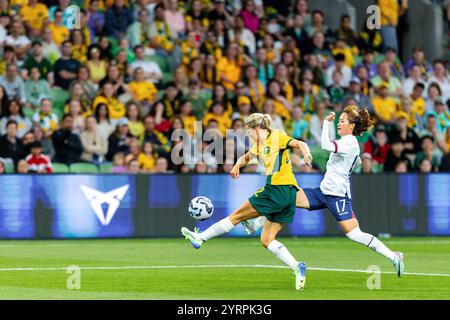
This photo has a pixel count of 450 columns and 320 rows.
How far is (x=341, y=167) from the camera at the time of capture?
615 inches

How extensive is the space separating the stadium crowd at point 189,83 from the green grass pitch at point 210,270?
2250 millimetres

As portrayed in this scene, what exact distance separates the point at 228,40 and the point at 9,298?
1539 centimetres

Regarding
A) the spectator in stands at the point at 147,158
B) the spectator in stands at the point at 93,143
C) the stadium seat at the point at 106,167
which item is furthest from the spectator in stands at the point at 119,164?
the spectator in stands at the point at 93,143

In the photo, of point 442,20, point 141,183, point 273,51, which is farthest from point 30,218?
point 442,20

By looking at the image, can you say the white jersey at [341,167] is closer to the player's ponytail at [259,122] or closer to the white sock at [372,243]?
the white sock at [372,243]

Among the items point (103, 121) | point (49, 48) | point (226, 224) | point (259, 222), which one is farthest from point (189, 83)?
point (226, 224)

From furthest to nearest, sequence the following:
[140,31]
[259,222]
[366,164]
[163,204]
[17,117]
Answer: [140,31] < [366,164] < [17,117] < [163,204] < [259,222]

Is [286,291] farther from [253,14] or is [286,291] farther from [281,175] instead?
[253,14]

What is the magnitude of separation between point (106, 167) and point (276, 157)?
9.75 meters

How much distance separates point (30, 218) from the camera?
22953 mm

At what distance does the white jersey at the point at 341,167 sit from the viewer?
15531 millimetres

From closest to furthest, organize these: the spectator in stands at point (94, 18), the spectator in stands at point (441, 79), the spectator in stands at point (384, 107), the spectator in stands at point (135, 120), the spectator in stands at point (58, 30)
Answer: the spectator in stands at point (135, 120)
the spectator in stands at point (58, 30)
the spectator in stands at point (94, 18)
the spectator in stands at point (384, 107)
the spectator in stands at point (441, 79)

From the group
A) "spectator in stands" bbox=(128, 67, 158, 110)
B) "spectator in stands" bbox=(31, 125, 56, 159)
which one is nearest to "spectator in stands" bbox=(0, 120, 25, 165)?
"spectator in stands" bbox=(31, 125, 56, 159)

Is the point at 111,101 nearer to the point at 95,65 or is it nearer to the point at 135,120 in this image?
the point at 135,120
